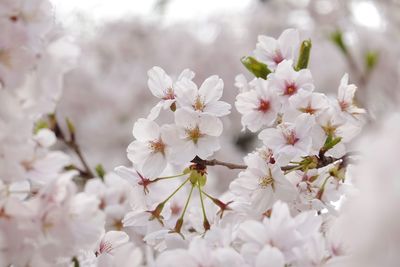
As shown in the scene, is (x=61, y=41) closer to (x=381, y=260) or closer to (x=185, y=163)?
(x=185, y=163)

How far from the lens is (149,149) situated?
635mm

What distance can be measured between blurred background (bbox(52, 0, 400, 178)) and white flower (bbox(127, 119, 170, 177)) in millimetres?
1863

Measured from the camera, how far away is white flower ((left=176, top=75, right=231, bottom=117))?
24.5 inches

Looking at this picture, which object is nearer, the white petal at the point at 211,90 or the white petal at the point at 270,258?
the white petal at the point at 270,258

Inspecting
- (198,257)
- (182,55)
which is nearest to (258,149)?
(198,257)

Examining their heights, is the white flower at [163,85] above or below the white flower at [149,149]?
above

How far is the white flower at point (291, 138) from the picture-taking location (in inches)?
23.5

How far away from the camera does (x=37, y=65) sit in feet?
1.75

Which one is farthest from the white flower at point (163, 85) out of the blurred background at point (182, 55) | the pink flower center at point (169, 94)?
the blurred background at point (182, 55)

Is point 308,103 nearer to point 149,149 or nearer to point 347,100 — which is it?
point 347,100

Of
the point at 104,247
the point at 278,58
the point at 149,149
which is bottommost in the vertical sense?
the point at 104,247

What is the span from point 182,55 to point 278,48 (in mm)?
2186

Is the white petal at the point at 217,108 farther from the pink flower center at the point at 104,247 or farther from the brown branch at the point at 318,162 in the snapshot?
the pink flower center at the point at 104,247

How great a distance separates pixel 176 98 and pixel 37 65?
0.15 m
